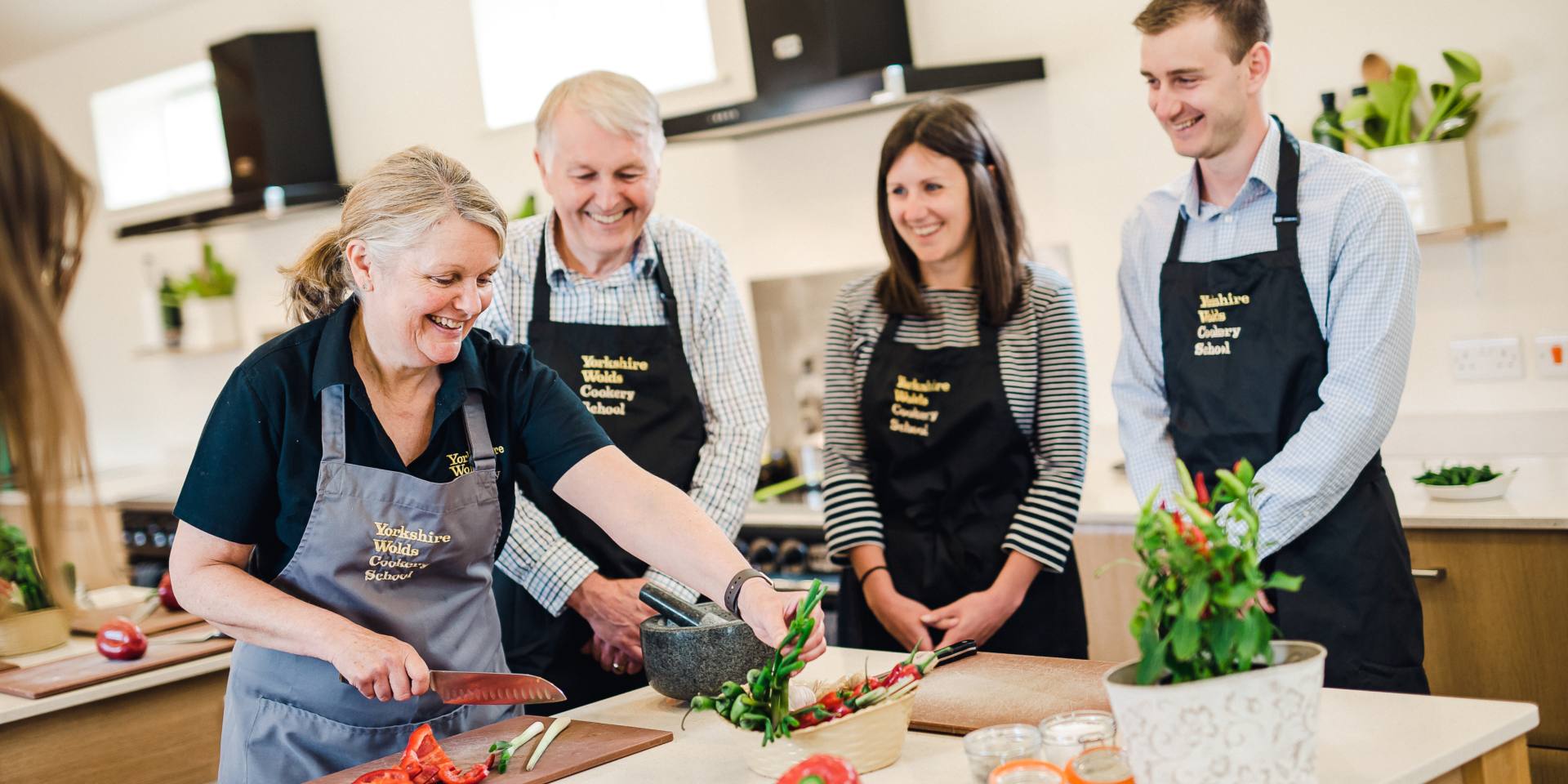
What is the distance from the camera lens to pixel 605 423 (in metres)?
2.28

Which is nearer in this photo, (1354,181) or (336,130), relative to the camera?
(1354,181)

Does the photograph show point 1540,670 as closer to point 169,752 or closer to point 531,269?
point 531,269

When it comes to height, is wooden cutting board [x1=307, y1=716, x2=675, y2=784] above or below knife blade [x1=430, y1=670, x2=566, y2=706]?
below

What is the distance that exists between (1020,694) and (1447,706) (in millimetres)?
446

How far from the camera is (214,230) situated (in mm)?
5938

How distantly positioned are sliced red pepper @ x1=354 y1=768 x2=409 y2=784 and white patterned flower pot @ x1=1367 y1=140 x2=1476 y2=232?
2.32 metres

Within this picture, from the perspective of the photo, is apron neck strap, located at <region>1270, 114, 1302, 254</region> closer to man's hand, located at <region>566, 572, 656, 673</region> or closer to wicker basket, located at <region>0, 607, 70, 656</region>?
man's hand, located at <region>566, 572, 656, 673</region>

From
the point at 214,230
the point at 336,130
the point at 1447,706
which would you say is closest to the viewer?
the point at 1447,706

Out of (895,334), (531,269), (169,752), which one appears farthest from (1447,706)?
(169,752)

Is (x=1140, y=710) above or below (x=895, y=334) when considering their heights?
below

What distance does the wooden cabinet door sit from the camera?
2.47 metres

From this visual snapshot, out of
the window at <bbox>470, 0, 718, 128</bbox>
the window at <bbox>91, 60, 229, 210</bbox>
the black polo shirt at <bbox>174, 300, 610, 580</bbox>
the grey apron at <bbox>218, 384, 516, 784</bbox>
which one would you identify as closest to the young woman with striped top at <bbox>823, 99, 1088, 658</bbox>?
the black polo shirt at <bbox>174, 300, 610, 580</bbox>

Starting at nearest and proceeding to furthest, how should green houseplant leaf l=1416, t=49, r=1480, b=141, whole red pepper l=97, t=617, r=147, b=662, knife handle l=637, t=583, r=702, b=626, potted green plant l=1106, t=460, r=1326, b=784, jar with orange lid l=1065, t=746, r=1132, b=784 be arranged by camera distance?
potted green plant l=1106, t=460, r=1326, b=784 < jar with orange lid l=1065, t=746, r=1132, b=784 < knife handle l=637, t=583, r=702, b=626 < whole red pepper l=97, t=617, r=147, b=662 < green houseplant leaf l=1416, t=49, r=1480, b=141

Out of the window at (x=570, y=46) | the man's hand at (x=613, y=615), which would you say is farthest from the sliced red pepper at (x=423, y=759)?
the window at (x=570, y=46)
